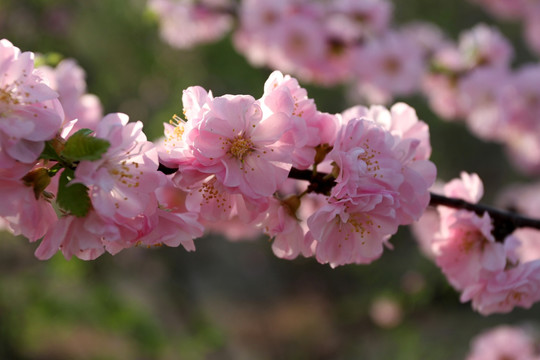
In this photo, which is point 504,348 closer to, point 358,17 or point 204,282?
point 358,17

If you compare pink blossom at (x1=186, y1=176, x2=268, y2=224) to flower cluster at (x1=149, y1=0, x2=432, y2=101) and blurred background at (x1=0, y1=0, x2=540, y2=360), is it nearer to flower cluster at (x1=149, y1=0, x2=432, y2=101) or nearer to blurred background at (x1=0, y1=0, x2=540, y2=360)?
flower cluster at (x1=149, y1=0, x2=432, y2=101)

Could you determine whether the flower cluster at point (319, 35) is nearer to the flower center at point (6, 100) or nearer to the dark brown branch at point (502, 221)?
the dark brown branch at point (502, 221)

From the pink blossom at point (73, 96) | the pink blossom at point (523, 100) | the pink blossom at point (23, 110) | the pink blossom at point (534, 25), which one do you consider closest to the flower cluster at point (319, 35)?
the pink blossom at point (523, 100)

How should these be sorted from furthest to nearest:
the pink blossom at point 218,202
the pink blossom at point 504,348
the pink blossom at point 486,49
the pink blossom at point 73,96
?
the pink blossom at point 486,49 < the pink blossom at point 504,348 < the pink blossom at point 73,96 < the pink blossom at point 218,202

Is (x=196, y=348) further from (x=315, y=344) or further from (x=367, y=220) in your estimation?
(x=367, y=220)

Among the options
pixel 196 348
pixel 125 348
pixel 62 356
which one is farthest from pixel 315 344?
pixel 62 356

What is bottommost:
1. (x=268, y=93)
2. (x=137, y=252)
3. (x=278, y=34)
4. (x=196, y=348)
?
(x=137, y=252)

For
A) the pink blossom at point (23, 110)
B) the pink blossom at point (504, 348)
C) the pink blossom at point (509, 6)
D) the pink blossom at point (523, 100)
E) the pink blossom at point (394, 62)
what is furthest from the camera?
the pink blossom at point (509, 6)
